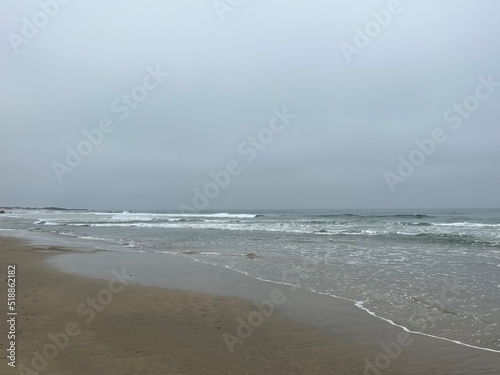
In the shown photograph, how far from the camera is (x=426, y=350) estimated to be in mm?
5059

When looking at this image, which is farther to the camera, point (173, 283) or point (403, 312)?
point (173, 283)

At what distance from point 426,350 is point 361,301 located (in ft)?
8.67

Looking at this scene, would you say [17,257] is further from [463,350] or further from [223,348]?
[463,350]

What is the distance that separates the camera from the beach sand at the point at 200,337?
4.40 metres

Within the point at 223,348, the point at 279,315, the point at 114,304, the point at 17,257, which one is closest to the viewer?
the point at 223,348

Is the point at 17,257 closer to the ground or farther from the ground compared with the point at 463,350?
closer to the ground

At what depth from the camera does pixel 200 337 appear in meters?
5.39

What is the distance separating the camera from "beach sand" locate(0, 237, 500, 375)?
4398 millimetres

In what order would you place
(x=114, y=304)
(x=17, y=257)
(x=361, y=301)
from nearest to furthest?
(x=114, y=304) < (x=361, y=301) < (x=17, y=257)

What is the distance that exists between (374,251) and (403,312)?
10.4m

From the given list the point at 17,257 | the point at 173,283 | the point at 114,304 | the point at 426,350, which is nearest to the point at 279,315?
the point at 426,350

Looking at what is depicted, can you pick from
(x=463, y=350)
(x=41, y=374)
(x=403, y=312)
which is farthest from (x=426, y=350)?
(x=41, y=374)

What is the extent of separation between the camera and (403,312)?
6.91 meters

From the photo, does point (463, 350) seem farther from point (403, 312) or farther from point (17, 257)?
point (17, 257)
